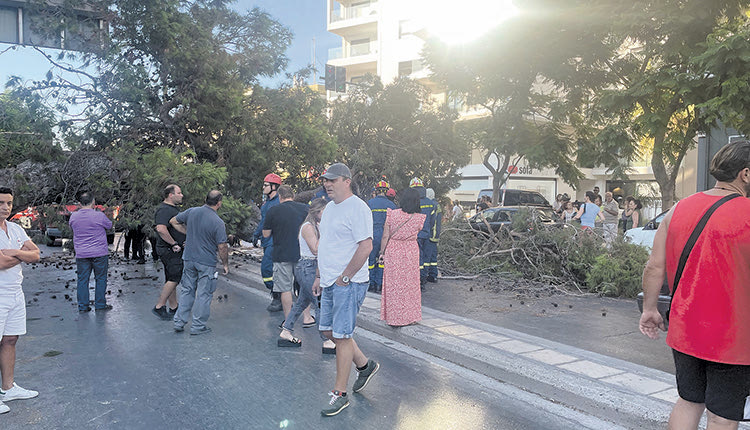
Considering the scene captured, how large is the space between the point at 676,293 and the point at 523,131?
51.8 feet

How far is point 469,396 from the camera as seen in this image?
4.75 meters

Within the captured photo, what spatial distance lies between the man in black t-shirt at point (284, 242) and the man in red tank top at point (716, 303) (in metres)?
4.65

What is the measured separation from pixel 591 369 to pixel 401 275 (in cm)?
251

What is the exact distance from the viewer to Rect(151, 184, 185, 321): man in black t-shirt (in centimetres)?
763

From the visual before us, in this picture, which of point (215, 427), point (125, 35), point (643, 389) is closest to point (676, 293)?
point (643, 389)

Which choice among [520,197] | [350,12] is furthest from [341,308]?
[350,12]

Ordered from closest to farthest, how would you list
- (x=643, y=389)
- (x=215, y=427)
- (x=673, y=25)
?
(x=215, y=427) → (x=643, y=389) → (x=673, y=25)

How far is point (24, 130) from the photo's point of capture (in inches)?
467

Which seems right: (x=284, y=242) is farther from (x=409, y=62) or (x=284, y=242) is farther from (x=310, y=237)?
(x=409, y=62)

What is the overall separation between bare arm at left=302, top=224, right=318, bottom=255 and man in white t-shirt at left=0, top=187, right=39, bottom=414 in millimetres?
2363

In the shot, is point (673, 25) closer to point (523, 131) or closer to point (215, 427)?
point (523, 131)

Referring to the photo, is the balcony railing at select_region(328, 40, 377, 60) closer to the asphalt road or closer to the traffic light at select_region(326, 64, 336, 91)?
the traffic light at select_region(326, 64, 336, 91)

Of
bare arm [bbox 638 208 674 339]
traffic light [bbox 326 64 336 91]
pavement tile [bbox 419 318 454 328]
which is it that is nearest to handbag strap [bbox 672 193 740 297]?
bare arm [bbox 638 208 674 339]

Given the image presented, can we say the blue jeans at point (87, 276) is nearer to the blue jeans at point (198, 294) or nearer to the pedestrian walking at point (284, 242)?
the blue jeans at point (198, 294)
